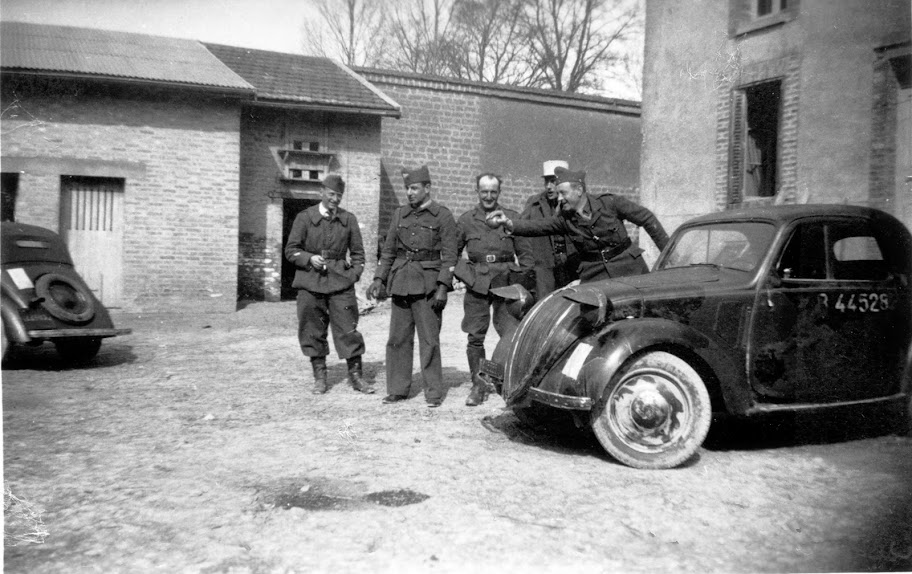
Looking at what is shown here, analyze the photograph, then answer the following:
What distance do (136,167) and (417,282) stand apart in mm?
9752

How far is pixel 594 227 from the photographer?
569 cm

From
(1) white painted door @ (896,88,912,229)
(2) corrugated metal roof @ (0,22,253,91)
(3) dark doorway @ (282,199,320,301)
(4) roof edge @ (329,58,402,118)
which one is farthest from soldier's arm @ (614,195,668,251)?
(3) dark doorway @ (282,199,320,301)

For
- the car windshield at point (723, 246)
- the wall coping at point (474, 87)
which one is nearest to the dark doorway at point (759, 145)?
the wall coping at point (474, 87)

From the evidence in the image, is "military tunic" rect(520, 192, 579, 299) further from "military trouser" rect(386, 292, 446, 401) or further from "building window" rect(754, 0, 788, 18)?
"building window" rect(754, 0, 788, 18)

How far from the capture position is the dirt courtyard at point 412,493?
296 centimetres

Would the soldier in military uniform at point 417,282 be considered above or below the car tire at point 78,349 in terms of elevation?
above

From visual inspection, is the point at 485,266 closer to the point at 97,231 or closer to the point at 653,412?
the point at 653,412

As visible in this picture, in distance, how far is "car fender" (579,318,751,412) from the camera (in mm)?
4078

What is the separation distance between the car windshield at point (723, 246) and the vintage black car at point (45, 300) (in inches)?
232

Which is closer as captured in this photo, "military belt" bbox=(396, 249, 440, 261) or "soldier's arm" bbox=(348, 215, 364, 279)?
"military belt" bbox=(396, 249, 440, 261)

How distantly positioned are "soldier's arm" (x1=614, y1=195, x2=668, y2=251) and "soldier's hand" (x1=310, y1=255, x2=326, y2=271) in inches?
101

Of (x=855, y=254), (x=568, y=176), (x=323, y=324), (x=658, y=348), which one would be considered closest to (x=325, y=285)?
(x=323, y=324)

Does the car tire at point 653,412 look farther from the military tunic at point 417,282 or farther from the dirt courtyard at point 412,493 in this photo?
the military tunic at point 417,282

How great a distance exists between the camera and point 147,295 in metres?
13.9
